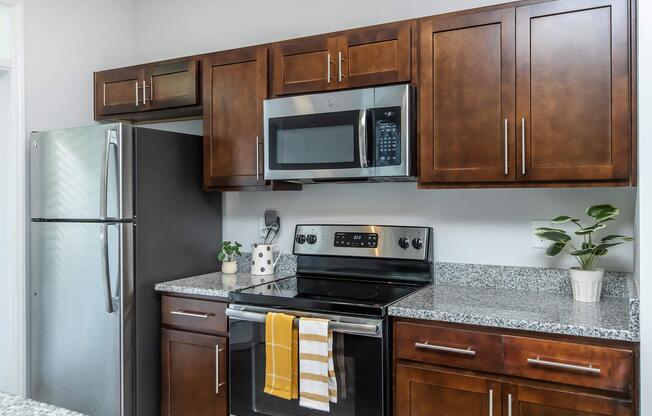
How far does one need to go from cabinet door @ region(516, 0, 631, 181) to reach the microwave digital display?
2.70 feet

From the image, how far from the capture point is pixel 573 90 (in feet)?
6.11

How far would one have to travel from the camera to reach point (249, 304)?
2193 millimetres

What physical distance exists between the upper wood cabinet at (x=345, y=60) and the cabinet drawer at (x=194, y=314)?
1.06 metres

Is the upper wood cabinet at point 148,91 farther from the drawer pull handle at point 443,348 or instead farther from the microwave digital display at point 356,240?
the drawer pull handle at point 443,348

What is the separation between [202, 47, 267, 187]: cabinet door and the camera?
Answer: 2.52 meters

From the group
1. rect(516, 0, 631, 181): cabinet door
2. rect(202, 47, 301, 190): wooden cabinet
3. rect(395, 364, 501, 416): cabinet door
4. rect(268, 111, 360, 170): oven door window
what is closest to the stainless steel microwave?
rect(268, 111, 360, 170): oven door window

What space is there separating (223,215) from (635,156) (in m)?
2.14

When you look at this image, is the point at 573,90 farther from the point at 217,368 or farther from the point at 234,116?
the point at 217,368

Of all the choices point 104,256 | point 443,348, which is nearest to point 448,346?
point 443,348

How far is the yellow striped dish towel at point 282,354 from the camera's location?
2023mm

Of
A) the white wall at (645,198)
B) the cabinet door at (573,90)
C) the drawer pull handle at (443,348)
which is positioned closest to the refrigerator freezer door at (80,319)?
the drawer pull handle at (443,348)

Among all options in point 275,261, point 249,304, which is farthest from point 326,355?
point 275,261

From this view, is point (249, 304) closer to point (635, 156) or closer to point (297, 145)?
point (297, 145)

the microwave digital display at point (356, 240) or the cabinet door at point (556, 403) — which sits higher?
the microwave digital display at point (356, 240)
